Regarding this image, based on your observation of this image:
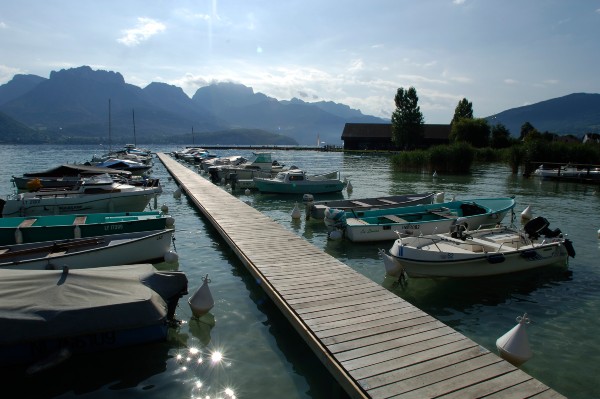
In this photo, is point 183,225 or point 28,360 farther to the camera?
point 183,225

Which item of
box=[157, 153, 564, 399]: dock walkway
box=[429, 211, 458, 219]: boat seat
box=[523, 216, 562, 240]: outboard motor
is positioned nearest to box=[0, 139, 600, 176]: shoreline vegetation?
box=[429, 211, 458, 219]: boat seat

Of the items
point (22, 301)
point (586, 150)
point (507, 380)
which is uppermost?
point (586, 150)

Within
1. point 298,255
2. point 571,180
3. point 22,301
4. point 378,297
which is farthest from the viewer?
point 571,180

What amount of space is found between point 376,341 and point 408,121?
90972mm

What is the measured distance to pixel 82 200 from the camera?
751 inches

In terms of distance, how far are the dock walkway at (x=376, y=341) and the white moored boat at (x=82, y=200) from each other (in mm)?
10785

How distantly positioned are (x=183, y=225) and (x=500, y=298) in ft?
43.8

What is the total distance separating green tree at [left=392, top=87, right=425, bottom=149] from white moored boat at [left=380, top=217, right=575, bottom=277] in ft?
273

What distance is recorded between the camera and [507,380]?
5.94m

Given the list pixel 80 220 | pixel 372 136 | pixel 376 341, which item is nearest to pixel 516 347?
pixel 376 341

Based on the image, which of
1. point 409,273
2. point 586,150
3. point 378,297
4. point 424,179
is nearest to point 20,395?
point 378,297

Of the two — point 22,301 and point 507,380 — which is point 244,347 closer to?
point 22,301

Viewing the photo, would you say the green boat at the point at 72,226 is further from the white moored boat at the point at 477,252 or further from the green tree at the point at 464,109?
the green tree at the point at 464,109

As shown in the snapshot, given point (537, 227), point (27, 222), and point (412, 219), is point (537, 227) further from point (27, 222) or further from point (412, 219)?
point (27, 222)
